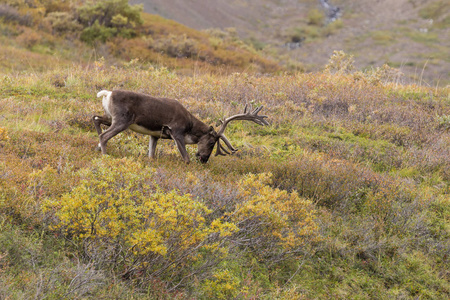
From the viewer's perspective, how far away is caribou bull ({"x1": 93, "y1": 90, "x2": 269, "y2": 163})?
6.82 metres

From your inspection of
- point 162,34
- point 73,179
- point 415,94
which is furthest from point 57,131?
point 162,34

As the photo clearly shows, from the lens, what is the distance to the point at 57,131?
7.98 meters

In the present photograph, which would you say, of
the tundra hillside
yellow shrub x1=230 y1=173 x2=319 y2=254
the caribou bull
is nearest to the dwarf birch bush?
the tundra hillside

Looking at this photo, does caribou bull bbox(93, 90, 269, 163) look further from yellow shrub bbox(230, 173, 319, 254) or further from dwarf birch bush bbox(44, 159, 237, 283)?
dwarf birch bush bbox(44, 159, 237, 283)

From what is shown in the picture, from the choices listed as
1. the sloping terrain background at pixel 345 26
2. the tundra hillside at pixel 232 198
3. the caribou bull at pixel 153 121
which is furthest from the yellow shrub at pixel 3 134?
the sloping terrain background at pixel 345 26

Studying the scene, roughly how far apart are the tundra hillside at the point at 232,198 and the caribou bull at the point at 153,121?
1.14 ft

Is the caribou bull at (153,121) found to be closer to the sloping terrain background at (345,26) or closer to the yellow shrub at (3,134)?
the yellow shrub at (3,134)

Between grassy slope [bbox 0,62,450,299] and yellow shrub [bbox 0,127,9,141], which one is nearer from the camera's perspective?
grassy slope [bbox 0,62,450,299]

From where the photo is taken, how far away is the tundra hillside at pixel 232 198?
3979mm

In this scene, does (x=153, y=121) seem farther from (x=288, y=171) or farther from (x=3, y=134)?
(x=288, y=171)

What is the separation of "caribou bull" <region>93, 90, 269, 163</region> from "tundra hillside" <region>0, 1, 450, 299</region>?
1.14 feet

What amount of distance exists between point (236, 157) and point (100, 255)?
458 cm

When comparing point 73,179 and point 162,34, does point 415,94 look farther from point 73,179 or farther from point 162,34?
point 162,34

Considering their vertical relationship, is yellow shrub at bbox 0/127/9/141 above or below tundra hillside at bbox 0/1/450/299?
above
